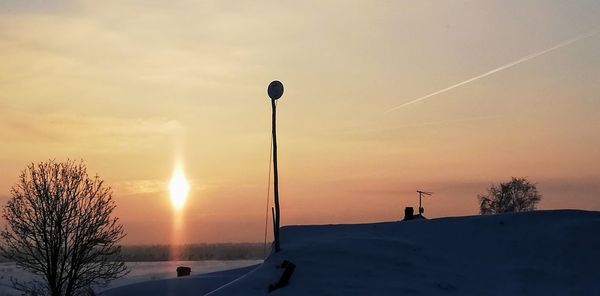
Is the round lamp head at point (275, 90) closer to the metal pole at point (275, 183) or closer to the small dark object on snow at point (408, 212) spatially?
the metal pole at point (275, 183)

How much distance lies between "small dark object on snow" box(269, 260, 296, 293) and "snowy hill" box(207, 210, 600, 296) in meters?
0.19

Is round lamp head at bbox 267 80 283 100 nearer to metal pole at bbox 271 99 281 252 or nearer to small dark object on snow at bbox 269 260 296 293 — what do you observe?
metal pole at bbox 271 99 281 252

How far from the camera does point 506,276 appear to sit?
866 inches

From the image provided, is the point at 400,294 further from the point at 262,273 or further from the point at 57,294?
the point at 57,294

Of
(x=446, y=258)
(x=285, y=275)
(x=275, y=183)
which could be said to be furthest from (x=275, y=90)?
(x=446, y=258)

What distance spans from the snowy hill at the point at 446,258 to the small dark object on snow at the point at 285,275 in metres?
0.19

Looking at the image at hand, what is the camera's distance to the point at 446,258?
23.3 m

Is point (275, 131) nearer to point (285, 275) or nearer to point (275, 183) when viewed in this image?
point (275, 183)

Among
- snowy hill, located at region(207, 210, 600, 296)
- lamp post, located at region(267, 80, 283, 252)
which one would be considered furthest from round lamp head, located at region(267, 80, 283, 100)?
snowy hill, located at region(207, 210, 600, 296)

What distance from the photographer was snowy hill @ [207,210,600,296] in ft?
68.2

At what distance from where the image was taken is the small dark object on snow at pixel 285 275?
20703 mm

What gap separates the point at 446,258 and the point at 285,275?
588 cm

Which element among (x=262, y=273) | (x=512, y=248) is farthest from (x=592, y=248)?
(x=262, y=273)

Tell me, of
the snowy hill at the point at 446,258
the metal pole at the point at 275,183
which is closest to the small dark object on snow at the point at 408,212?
the snowy hill at the point at 446,258
